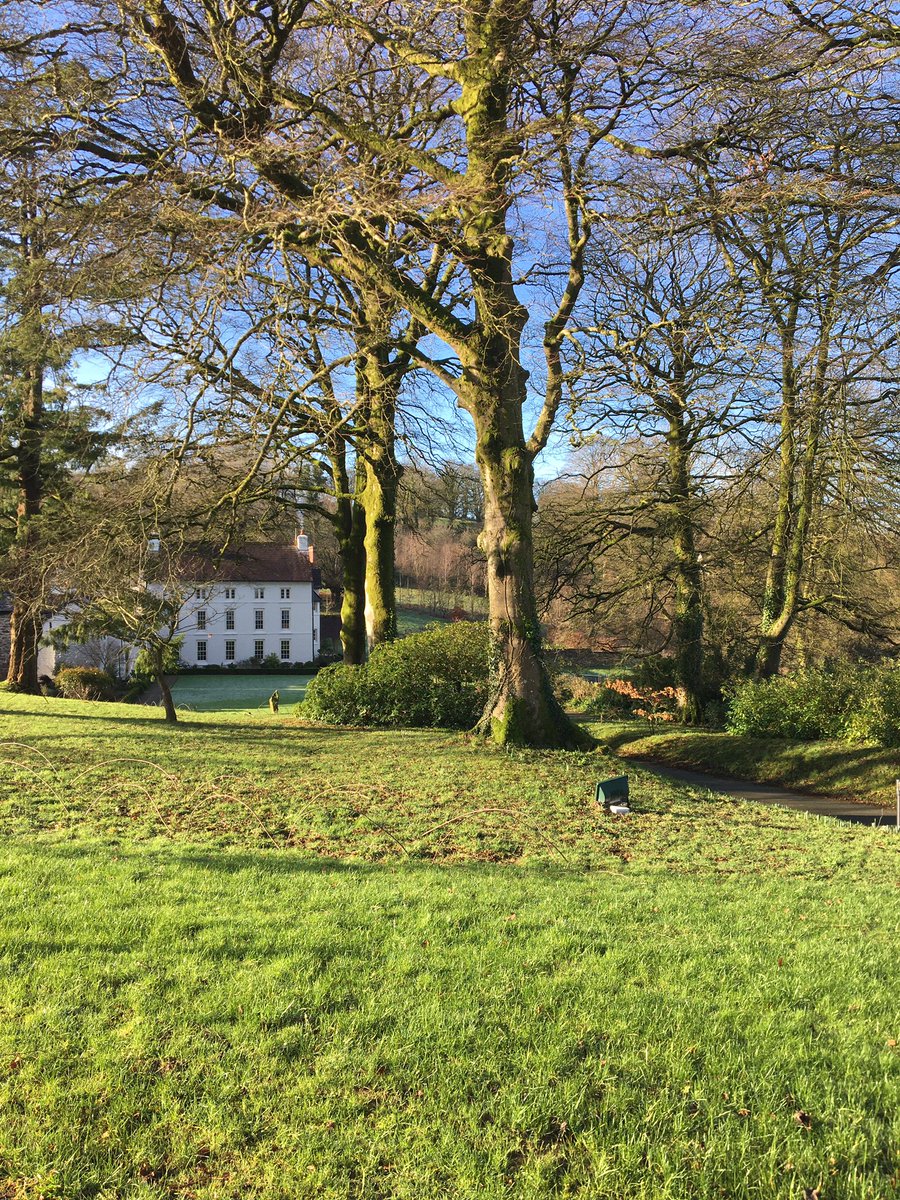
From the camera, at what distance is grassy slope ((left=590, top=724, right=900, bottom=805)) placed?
1394 cm

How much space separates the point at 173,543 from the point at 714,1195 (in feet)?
40.5

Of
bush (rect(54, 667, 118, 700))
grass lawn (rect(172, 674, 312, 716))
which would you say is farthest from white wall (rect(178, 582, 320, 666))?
bush (rect(54, 667, 118, 700))

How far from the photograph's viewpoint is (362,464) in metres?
19.5

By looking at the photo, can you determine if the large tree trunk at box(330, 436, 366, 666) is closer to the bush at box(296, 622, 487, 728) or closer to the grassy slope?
the bush at box(296, 622, 487, 728)

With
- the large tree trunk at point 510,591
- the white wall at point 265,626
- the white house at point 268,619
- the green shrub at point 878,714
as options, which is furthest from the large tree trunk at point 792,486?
the white wall at point 265,626

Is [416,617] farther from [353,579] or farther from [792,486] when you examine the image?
[792,486]

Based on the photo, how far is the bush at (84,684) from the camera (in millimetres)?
30078

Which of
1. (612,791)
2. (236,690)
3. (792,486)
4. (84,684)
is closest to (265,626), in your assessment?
(236,690)

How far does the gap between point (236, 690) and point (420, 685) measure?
29120 millimetres

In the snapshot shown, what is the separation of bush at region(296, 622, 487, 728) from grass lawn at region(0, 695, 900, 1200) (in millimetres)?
9055

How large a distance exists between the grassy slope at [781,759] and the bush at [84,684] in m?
21.3

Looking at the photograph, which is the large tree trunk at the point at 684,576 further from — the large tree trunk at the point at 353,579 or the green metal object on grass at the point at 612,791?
the green metal object on grass at the point at 612,791

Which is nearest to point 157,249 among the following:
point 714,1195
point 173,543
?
point 173,543

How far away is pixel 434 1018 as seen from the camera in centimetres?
341
